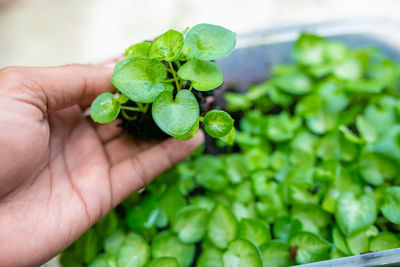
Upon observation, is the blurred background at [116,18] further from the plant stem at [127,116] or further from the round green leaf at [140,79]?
the round green leaf at [140,79]

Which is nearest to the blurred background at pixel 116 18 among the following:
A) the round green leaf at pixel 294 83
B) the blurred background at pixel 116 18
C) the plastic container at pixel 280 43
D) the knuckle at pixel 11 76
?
the blurred background at pixel 116 18

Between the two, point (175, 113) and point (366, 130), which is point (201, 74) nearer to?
point (175, 113)

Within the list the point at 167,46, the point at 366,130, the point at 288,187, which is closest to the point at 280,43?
the point at 366,130

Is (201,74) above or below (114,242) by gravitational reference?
above

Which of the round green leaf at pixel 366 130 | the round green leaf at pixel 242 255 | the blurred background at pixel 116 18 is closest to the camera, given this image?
the round green leaf at pixel 242 255

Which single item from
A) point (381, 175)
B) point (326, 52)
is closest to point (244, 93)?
point (326, 52)
